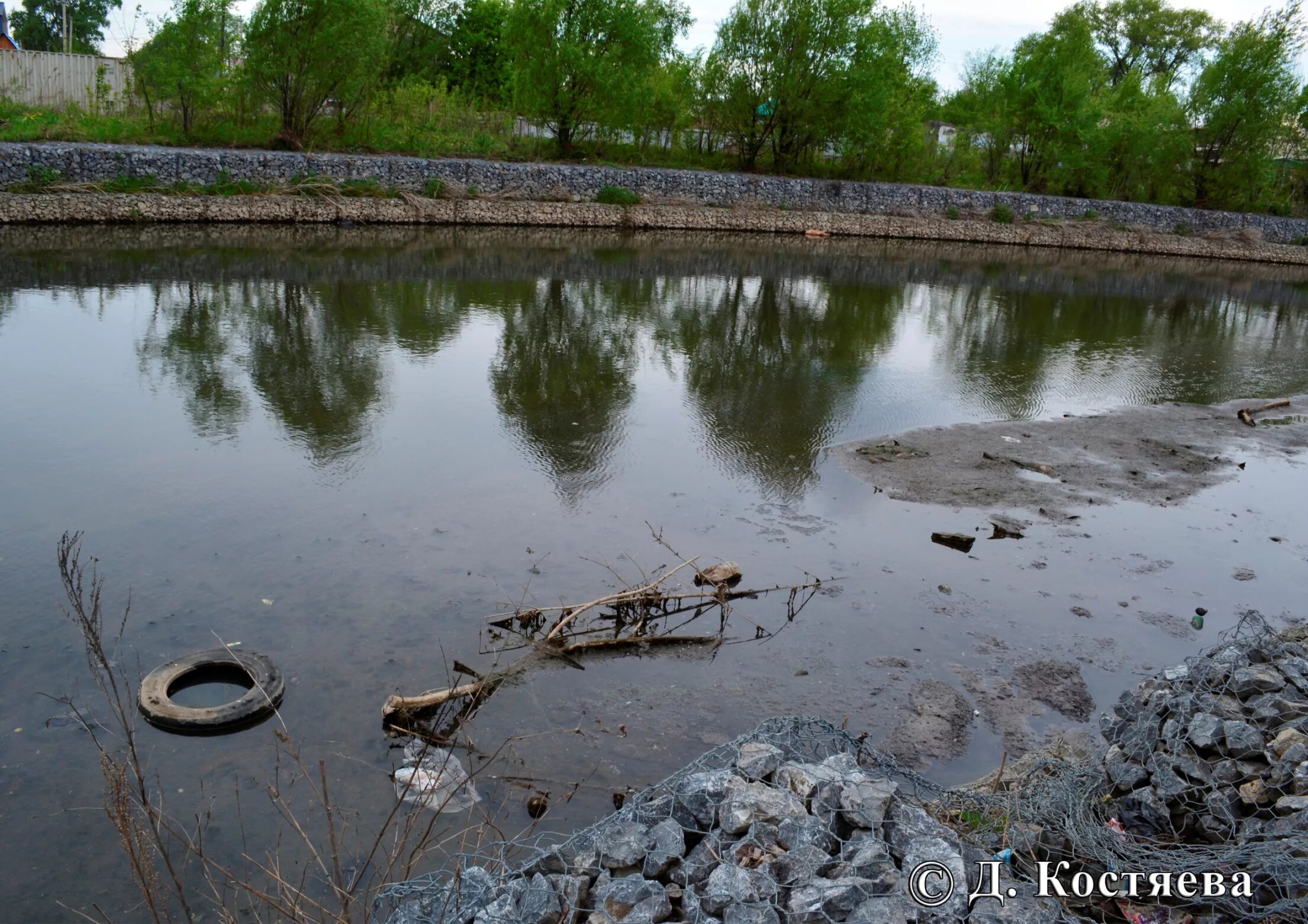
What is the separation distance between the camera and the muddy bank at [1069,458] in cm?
952

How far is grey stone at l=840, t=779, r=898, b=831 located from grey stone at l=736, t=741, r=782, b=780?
1.22 feet

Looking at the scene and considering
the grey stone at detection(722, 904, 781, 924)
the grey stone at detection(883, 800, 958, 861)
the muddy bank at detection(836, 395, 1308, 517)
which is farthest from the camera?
the muddy bank at detection(836, 395, 1308, 517)

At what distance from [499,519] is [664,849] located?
4475 millimetres

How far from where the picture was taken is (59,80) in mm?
29547

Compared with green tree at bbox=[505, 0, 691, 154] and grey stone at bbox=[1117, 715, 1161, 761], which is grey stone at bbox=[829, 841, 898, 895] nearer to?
grey stone at bbox=[1117, 715, 1161, 761]

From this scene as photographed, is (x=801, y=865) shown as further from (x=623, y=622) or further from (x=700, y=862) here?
(x=623, y=622)

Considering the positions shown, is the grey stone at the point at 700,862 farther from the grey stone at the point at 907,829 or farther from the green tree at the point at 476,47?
the green tree at the point at 476,47

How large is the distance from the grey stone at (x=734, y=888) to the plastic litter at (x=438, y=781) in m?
1.62

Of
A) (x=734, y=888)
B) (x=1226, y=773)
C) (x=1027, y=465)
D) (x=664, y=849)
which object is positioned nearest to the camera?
(x=734, y=888)

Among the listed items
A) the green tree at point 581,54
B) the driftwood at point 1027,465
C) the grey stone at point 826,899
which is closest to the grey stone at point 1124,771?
the grey stone at point 826,899

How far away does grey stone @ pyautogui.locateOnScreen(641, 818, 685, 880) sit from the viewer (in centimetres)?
381

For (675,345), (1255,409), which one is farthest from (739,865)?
(1255,409)

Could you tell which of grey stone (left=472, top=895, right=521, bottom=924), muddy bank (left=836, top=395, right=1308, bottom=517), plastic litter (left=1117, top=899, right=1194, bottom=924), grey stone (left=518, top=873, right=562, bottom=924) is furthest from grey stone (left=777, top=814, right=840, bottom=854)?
muddy bank (left=836, top=395, right=1308, bottom=517)

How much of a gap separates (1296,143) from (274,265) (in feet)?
161
